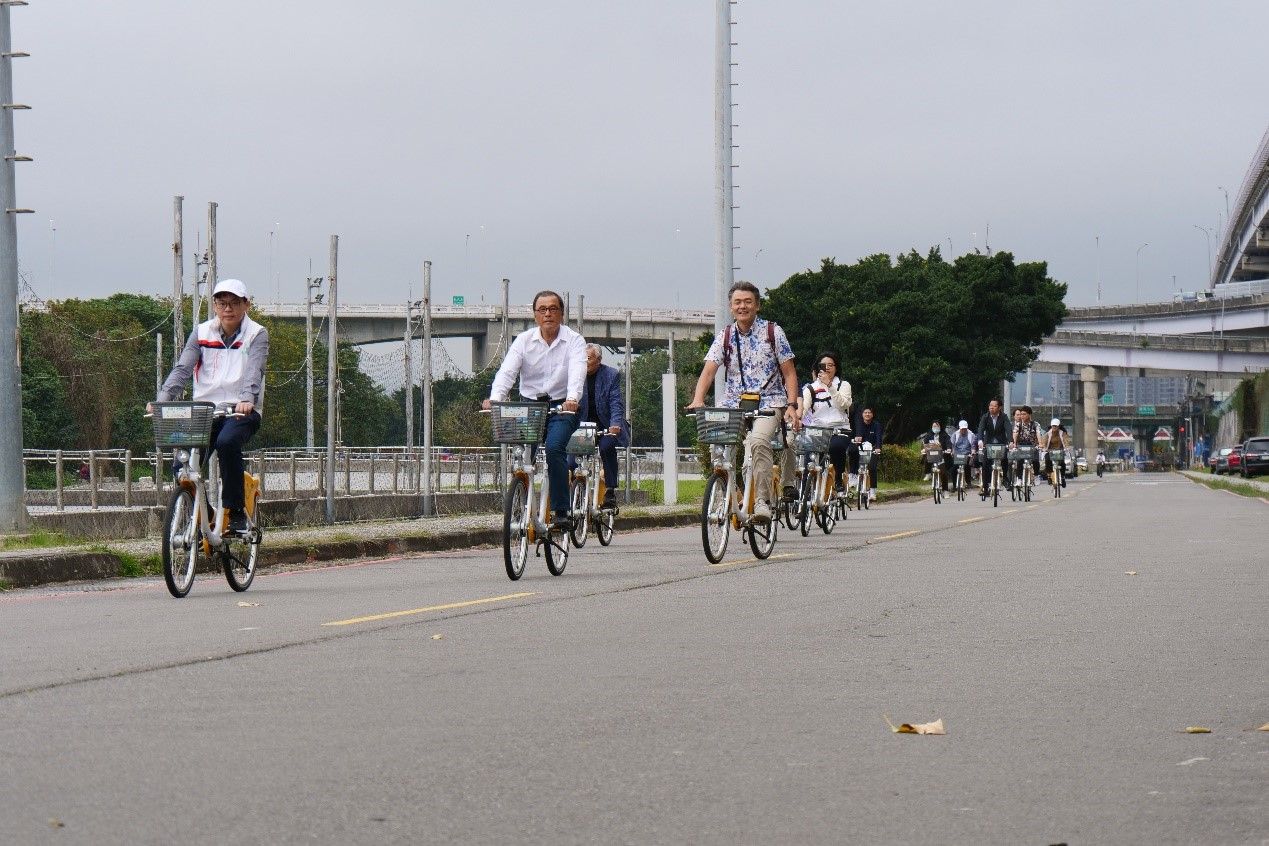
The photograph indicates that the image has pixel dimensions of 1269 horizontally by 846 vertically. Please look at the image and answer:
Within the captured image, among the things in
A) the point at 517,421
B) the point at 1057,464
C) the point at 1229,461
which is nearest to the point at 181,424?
the point at 517,421

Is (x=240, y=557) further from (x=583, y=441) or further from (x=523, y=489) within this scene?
(x=583, y=441)

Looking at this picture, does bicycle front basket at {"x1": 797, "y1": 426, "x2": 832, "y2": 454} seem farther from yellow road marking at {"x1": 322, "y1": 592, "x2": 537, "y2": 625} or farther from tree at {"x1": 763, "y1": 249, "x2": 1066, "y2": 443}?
tree at {"x1": 763, "y1": 249, "x2": 1066, "y2": 443}

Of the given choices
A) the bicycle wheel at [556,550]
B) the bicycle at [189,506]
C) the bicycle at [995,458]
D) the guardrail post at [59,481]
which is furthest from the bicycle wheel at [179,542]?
the guardrail post at [59,481]

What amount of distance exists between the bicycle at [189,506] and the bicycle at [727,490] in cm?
343

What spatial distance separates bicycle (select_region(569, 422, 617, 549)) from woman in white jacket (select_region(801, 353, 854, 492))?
471 centimetres

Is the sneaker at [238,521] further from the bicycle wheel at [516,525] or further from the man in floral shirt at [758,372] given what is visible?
the man in floral shirt at [758,372]

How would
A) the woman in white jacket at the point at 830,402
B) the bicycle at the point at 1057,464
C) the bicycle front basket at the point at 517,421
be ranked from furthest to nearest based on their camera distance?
the bicycle at the point at 1057,464 → the woman in white jacket at the point at 830,402 → the bicycle front basket at the point at 517,421

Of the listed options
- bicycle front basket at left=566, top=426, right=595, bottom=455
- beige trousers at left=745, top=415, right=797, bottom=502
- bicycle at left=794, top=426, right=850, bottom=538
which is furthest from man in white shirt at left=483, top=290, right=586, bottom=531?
bicycle at left=794, top=426, right=850, bottom=538

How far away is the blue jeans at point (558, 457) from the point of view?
12188mm

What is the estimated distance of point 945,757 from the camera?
5.25 meters

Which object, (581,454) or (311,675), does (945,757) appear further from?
(581,454)

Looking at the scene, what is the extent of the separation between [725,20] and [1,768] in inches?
909

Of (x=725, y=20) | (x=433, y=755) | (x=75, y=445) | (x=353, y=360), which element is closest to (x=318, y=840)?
(x=433, y=755)

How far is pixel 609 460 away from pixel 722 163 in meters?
10.9
